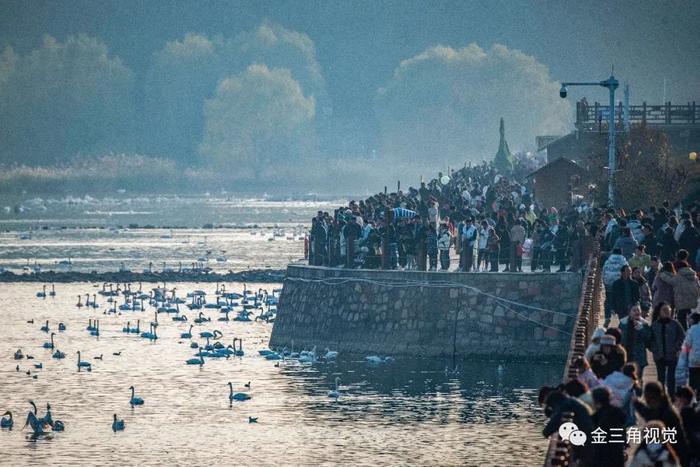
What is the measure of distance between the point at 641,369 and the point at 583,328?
0.96 metres

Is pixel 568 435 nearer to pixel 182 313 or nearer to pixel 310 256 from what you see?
pixel 310 256

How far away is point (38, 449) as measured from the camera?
3250 cm

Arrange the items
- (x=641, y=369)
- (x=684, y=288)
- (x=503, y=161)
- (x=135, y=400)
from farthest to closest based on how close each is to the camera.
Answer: (x=503, y=161) → (x=135, y=400) → (x=684, y=288) → (x=641, y=369)

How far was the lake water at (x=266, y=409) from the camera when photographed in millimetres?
31562

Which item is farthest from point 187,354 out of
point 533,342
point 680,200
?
point 680,200

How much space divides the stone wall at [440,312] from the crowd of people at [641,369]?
5152 millimetres

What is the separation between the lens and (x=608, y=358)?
61.8ft

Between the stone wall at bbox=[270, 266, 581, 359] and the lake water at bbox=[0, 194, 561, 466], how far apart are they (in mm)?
488

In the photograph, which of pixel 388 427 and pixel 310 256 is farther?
pixel 310 256

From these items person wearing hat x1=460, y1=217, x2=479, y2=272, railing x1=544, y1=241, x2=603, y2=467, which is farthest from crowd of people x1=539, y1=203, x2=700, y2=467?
person wearing hat x1=460, y1=217, x2=479, y2=272

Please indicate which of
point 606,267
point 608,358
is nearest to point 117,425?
point 606,267

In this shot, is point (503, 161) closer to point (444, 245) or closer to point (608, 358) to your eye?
point (444, 245)

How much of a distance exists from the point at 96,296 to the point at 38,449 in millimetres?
32691

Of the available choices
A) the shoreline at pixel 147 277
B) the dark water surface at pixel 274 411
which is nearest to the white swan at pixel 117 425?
the dark water surface at pixel 274 411
